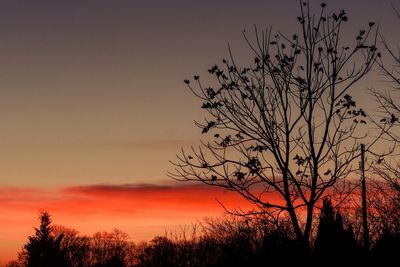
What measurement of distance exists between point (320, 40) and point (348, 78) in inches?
46.3

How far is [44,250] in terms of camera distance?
5634 cm

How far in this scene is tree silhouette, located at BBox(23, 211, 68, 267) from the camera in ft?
179

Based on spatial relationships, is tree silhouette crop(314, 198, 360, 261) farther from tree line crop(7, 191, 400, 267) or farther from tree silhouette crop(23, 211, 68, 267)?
tree silhouette crop(23, 211, 68, 267)

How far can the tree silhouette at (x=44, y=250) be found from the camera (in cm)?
5456

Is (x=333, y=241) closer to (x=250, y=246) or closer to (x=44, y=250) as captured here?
(x=250, y=246)

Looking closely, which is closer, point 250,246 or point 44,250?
point 250,246

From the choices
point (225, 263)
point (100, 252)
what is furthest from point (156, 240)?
point (225, 263)

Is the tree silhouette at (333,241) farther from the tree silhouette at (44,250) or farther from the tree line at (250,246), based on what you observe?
the tree silhouette at (44,250)

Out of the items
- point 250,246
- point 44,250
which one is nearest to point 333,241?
point 250,246

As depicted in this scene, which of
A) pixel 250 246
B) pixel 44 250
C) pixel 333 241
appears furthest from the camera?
pixel 44 250

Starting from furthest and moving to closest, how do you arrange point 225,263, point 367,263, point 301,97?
point 225,263 → point 367,263 → point 301,97

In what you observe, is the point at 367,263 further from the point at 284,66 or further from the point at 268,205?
the point at 284,66

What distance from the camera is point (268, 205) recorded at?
14273mm

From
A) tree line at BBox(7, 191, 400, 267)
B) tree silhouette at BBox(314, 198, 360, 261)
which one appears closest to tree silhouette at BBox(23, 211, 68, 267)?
tree line at BBox(7, 191, 400, 267)
